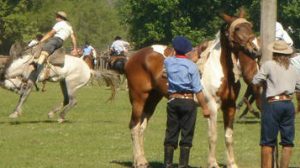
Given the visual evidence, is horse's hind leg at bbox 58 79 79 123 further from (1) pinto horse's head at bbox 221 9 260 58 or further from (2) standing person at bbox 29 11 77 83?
(1) pinto horse's head at bbox 221 9 260 58

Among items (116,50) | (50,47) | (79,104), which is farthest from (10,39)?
(50,47)

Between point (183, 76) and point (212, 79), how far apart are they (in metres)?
1.23

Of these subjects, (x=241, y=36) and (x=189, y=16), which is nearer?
(x=241, y=36)

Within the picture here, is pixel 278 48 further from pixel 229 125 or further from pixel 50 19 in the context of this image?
pixel 50 19

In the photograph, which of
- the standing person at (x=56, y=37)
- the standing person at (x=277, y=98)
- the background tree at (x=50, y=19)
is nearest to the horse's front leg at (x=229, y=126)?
the standing person at (x=277, y=98)

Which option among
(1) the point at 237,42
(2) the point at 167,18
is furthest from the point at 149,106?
(2) the point at 167,18

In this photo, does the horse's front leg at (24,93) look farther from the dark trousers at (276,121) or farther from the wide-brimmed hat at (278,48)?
the wide-brimmed hat at (278,48)

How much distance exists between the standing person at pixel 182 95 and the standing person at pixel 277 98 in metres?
1.10

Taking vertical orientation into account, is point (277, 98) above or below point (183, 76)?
below

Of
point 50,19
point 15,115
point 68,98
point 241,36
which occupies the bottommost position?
point 50,19

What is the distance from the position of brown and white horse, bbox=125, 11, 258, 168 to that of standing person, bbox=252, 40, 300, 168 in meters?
1.67

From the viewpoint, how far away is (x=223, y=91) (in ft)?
44.4

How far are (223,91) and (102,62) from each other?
3859 cm

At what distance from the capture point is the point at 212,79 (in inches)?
535
